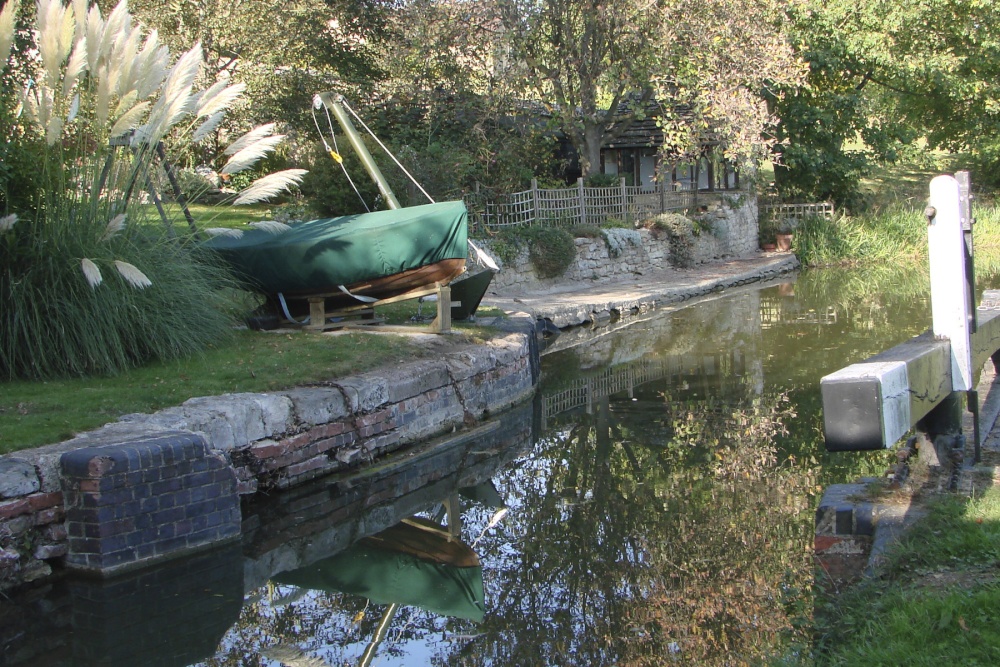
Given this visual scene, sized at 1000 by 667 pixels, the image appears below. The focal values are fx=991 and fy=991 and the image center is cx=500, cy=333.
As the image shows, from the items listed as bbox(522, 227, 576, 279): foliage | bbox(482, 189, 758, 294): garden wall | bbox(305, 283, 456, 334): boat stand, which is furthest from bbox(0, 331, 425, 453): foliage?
bbox(522, 227, 576, 279): foliage

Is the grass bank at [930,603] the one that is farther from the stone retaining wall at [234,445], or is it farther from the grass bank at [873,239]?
the grass bank at [873,239]

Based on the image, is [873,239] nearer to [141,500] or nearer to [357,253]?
[357,253]

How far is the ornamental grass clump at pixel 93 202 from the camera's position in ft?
24.2

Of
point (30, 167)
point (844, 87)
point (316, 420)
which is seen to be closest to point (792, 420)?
point (316, 420)

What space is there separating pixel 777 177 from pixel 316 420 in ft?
80.3

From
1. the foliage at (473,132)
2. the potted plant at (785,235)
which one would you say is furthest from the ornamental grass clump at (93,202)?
the potted plant at (785,235)

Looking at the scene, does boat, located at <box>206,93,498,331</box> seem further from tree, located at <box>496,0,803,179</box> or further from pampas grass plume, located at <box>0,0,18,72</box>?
tree, located at <box>496,0,803,179</box>

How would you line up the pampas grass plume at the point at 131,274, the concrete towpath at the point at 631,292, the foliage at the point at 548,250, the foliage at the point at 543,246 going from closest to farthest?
the pampas grass plume at the point at 131,274
the concrete towpath at the point at 631,292
the foliage at the point at 543,246
the foliage at the point at 548,250

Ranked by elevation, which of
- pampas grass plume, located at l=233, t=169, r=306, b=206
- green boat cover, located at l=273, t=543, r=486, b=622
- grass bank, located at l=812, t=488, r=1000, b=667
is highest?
pampas grass plume, located at l=233, t=169, r=306, b=206

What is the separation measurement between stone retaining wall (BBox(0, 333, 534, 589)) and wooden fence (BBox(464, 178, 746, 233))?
350 inches

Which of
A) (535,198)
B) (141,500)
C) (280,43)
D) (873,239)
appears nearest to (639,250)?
(535,198)

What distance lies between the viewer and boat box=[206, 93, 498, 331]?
975cm

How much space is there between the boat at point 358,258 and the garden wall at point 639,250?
6936 mm

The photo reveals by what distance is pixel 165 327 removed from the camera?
8055mm
